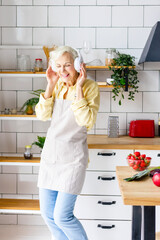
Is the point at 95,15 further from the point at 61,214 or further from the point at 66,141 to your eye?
the point at 61,214

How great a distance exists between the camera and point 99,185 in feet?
9.90

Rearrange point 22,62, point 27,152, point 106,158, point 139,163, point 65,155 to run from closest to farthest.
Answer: point 139,163 < point 65,155 < point 106,158 < point 27,152 < point 22,62

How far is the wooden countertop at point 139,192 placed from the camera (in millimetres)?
1569

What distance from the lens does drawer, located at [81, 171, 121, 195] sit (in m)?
3.01

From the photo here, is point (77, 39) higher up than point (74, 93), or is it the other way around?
point (77, 39)

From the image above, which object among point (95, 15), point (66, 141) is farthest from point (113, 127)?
point (95, 15)

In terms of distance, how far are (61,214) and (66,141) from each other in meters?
0.50

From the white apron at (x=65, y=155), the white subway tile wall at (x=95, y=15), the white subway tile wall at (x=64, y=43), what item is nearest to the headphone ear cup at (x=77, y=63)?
the white apron at (x=65, y=155)

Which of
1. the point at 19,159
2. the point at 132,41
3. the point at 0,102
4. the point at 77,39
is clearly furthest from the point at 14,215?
the point at 132,41

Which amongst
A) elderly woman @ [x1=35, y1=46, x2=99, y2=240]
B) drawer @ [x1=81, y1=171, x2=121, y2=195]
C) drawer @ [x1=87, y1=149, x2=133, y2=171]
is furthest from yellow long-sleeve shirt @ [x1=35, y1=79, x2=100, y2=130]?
drawer @ [x1=81, y1=171, x2=121, y2=195]

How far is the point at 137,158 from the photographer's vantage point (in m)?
2.06

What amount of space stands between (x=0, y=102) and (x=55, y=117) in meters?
1.33

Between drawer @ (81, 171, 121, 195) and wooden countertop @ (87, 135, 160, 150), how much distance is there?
9.7 inches

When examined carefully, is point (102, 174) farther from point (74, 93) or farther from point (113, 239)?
point (74, 93)
